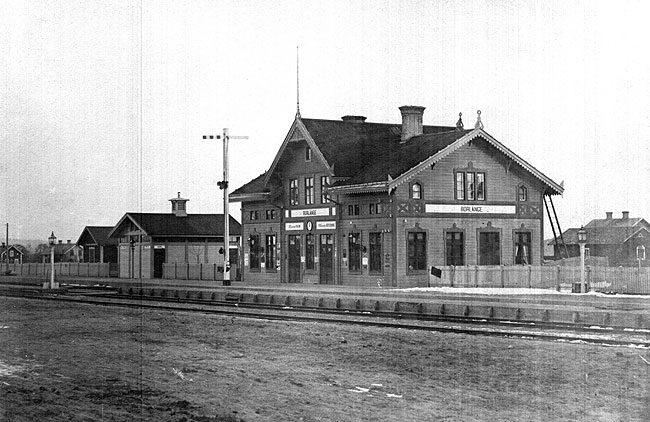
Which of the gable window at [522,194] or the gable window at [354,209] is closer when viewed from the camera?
the gable window at [354,209]

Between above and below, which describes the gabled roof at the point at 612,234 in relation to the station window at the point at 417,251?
above

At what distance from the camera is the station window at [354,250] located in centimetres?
4581

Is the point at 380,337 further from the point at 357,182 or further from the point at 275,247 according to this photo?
the point at 275,247

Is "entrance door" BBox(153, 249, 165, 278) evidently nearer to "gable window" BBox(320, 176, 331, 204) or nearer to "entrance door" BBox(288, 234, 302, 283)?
"entrance door" BBox(288, 234, 302, 283)

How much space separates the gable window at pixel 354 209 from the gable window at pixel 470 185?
193 inches

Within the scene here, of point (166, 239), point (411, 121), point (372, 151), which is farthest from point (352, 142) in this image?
point (166, 239)

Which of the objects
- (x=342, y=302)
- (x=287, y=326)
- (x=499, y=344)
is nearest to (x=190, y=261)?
(x=342, y=302)

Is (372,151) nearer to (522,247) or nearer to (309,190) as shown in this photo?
(309,190)

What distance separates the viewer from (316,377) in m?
15.4

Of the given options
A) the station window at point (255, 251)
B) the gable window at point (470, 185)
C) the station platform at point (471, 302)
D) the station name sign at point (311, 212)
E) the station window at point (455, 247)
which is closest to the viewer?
the station platform at point (471, 302)

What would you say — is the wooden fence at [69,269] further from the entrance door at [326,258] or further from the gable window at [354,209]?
the gable window at [354,209]

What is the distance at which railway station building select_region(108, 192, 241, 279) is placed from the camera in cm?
6669

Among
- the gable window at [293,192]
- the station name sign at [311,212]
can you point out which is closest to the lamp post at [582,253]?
the station name sign at [311,212]

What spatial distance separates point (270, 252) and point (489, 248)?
13395 millimetres
